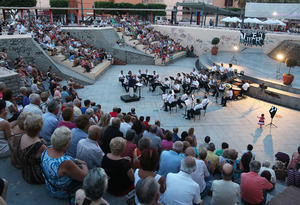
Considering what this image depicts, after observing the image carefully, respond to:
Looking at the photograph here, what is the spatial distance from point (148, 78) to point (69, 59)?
21.3 ft

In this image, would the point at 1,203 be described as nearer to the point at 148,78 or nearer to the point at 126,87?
the point at 126,87

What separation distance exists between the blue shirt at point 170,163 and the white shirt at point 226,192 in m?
0.73

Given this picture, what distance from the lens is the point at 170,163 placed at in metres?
4.14

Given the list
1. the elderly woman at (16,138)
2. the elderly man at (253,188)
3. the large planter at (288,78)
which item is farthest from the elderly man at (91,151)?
the large planter at (288,78)

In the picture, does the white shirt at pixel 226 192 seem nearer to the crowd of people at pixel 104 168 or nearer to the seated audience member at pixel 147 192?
the crowd of people at pixel 104 168

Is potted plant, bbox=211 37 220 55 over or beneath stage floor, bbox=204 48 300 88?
over

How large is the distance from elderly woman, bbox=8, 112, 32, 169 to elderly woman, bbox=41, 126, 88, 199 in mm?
891

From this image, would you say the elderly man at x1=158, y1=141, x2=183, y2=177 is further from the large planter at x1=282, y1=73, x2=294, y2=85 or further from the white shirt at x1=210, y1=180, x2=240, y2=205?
the large planter at x1=282, y1=73, x2=294, y2=85

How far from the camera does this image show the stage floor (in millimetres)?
16625

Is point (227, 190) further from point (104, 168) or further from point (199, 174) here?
point (104, 168)

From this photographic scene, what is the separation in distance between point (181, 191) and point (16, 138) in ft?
9.58

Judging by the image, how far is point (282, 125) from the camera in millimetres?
11055

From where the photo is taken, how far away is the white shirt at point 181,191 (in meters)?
3.21

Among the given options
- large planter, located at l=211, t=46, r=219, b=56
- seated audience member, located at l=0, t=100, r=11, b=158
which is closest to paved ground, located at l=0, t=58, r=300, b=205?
seated audience member, located at l=0, t=100, r=11, b=158
